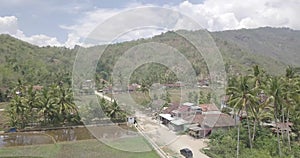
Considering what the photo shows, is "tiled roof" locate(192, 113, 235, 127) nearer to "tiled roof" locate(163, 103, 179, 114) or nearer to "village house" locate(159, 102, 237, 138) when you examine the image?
"village house" locate(159, 102, 237, 138)

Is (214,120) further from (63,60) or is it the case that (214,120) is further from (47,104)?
(63,60)

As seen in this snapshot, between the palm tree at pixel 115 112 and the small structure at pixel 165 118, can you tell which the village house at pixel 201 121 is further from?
the palm tree at pixel 115 112

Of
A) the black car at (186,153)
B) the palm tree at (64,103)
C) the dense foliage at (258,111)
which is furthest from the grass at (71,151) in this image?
the palm tree at (64,103)

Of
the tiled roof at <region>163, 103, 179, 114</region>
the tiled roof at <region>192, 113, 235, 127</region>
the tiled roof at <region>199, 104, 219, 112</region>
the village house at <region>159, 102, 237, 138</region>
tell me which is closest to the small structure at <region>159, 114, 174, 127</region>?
the tiled roof at <region>163, 103, 179, 114</region>

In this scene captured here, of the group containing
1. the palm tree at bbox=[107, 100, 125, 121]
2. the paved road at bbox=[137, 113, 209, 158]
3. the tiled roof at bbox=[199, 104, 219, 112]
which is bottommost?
the paved road at bbox=[137, 113, 209, 158]

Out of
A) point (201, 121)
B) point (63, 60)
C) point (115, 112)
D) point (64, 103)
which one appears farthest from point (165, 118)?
point (63, 60)

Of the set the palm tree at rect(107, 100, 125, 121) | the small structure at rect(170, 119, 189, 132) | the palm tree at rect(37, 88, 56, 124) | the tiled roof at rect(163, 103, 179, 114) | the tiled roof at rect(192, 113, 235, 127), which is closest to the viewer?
the small structure at rect(170, 119, 189, 132)

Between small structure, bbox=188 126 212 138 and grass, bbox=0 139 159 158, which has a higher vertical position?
small structure, bbox=188 126 212 138

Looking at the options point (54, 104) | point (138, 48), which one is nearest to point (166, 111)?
point (54, 104)

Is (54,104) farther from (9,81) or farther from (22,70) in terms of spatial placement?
(22,70)
